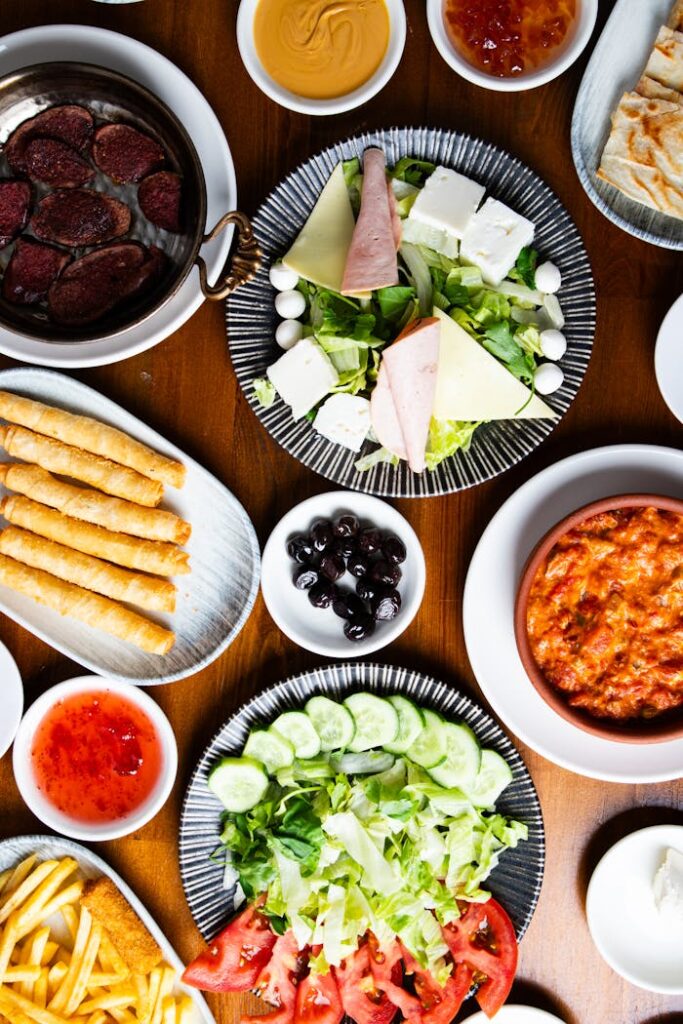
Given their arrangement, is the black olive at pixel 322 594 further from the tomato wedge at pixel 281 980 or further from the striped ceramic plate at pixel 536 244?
the tomato wedge at pixel 281 980

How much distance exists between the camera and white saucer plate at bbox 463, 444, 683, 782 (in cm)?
242

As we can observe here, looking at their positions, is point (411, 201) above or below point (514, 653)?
above

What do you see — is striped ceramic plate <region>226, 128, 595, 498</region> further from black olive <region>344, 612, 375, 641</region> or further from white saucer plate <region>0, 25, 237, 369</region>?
black olive <region>344, 612, 375, 641</region>

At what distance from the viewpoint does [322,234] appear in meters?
2.36

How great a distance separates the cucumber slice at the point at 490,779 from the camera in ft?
8.05

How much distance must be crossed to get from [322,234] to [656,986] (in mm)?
2342

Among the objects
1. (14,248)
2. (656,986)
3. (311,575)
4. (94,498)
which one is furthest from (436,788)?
(14,248)

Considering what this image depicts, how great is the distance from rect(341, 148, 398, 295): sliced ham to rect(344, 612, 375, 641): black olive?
877 mm

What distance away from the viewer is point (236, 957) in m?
2.50

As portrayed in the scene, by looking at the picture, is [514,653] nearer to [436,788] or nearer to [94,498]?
[436,788]

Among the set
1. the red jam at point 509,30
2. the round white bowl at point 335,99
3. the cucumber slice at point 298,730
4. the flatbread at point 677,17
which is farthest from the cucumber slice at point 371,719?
the flatbread at point 677,17

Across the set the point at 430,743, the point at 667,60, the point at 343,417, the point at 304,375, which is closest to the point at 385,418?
the point at 343,417

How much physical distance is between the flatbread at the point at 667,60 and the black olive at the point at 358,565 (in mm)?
1494

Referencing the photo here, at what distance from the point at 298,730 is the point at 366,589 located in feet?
1.45
